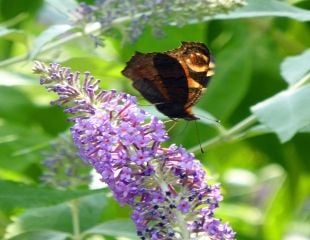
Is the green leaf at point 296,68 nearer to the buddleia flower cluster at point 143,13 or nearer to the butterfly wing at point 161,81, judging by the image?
the buddleia flower cluster at point 143,13

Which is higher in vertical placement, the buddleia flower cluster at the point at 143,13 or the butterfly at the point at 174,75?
the buddleia flower cluster at the point at 143,13

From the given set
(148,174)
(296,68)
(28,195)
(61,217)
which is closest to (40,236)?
(28,195)

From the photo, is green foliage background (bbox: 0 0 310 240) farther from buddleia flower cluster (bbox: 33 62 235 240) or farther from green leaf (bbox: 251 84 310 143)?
buddleia flower cluster (bbox: 33 62 235 240)

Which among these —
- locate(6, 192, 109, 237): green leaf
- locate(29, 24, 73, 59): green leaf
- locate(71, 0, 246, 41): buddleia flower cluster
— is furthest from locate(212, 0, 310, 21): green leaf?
locate(6, 192, 109, 237): green leaf

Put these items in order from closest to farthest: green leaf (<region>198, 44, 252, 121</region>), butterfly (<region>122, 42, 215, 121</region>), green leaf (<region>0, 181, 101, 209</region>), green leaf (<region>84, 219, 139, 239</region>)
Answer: butterfly (<region>122, 42, 215, 121</region>) → green leaf (<region>0, 181, 101, 209</region>) → green leaf (<region>84, 219, 139, 239</region>) → green leaf (<region>198, 44, 252, 121</region>)

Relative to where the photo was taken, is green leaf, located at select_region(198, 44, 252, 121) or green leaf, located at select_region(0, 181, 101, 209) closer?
green leaf, located at select_region(0, 181, 101, 209)

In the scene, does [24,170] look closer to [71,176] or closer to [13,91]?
[13,91]

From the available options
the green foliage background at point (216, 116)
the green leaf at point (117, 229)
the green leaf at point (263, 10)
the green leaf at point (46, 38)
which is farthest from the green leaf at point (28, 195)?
the green leaf at point (263, 10)

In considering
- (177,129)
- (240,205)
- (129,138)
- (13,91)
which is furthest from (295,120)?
(240,205)
